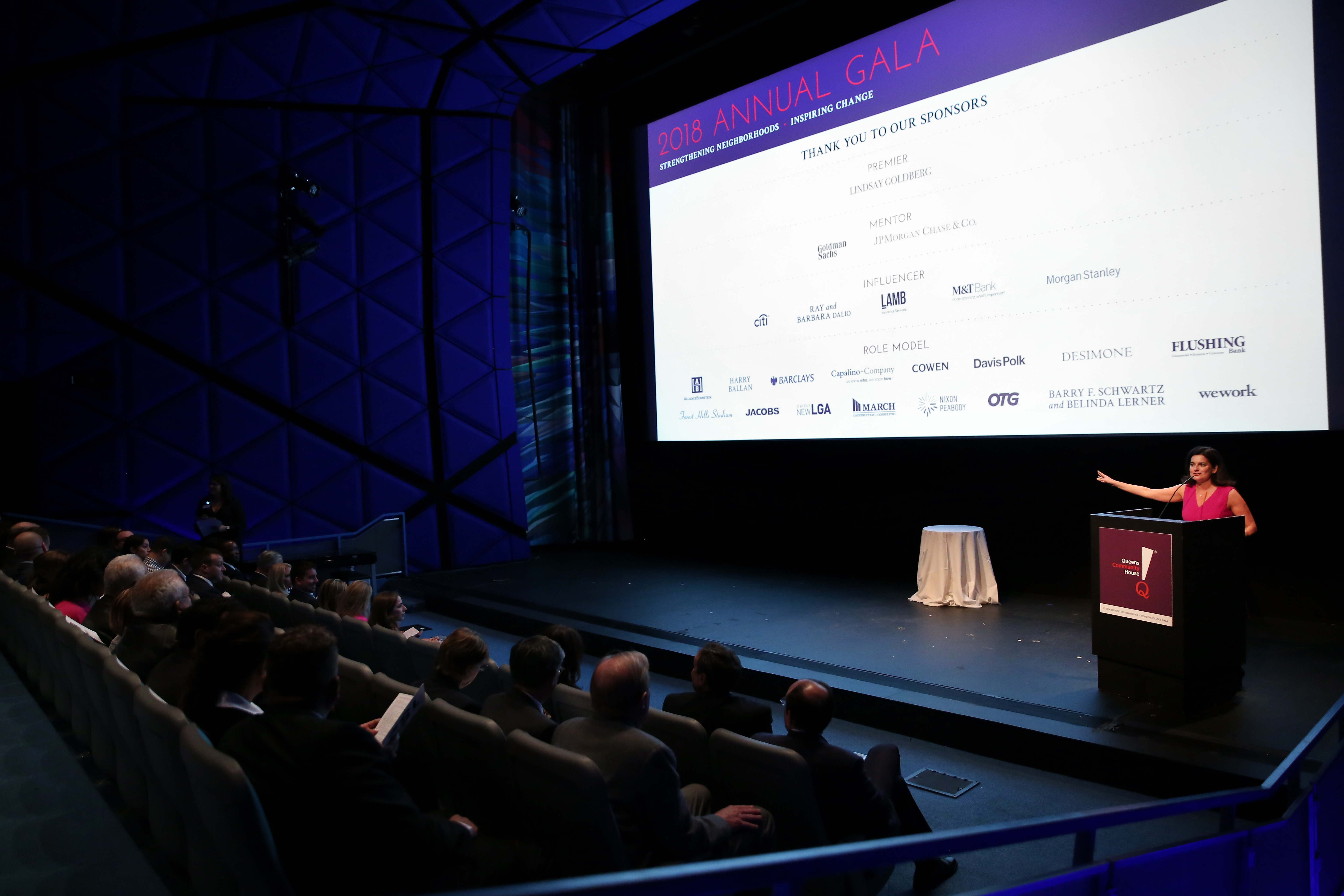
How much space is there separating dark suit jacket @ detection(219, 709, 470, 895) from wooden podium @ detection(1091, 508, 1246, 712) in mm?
2888

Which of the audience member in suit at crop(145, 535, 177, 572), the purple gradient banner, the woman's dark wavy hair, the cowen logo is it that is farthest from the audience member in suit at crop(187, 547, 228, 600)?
the woman's dark wavy hair

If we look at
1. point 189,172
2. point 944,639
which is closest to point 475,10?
point 189,172

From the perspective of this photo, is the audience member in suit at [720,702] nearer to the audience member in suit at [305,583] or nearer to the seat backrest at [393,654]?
the seat backrest at [393,654]

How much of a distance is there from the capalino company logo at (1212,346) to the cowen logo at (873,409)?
179cm

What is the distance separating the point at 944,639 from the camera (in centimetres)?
471

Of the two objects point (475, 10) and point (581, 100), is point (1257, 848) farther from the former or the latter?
point (581, 100)

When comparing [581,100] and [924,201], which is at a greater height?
[581,100]

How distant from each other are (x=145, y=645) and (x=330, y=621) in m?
0.93

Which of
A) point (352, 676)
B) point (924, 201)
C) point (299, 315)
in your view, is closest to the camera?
point (352, 676)

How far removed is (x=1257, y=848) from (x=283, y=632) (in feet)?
7.91

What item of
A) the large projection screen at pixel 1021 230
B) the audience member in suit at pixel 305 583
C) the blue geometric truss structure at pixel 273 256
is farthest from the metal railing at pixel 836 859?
the blue geometric truss structure at pixel 273 256

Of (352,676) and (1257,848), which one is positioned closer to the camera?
(1257,848)

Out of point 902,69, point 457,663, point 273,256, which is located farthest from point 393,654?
point 273,256

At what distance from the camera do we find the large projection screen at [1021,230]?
4.40m
